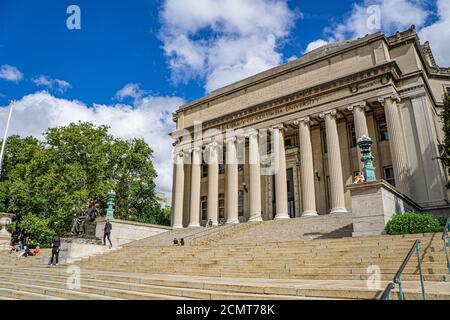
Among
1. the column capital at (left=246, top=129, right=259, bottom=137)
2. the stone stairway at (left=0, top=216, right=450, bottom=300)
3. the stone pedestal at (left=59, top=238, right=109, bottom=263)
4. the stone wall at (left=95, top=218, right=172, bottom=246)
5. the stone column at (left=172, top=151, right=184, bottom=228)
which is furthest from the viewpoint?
the stone column at (left=172, top=151, right=184, bottom=228)

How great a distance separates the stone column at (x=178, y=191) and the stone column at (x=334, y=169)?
14772 millimetres

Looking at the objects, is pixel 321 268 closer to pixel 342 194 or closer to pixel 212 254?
pixel 212 254

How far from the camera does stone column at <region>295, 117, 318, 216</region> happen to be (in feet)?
80.0

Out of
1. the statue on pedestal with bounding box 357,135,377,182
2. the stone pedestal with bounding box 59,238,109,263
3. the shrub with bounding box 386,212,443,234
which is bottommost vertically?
the stone pedestal with bounding box 59,238,109,263

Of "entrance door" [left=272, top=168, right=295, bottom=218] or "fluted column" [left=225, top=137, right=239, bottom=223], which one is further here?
"entrance door" [left=272, top=168, right=295, bottom=218]

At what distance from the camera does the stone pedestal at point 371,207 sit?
46.0 ft

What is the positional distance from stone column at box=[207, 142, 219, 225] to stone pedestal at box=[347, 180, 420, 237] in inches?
664

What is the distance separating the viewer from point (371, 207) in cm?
1435

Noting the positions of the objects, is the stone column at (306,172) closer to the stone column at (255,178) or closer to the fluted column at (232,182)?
the stone column at (255,178)

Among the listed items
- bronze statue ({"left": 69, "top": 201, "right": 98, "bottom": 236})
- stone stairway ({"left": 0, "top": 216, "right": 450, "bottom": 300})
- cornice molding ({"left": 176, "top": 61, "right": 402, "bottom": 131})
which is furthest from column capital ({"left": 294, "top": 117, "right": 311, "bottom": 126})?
bronze statue ({"left": 69, "top": 201, "right": 98, "bottom": 236})

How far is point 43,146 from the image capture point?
114 ft

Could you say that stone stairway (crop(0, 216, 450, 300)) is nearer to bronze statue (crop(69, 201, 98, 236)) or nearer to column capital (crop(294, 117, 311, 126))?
bronze statue (crop(69, 201, 98, 236))
